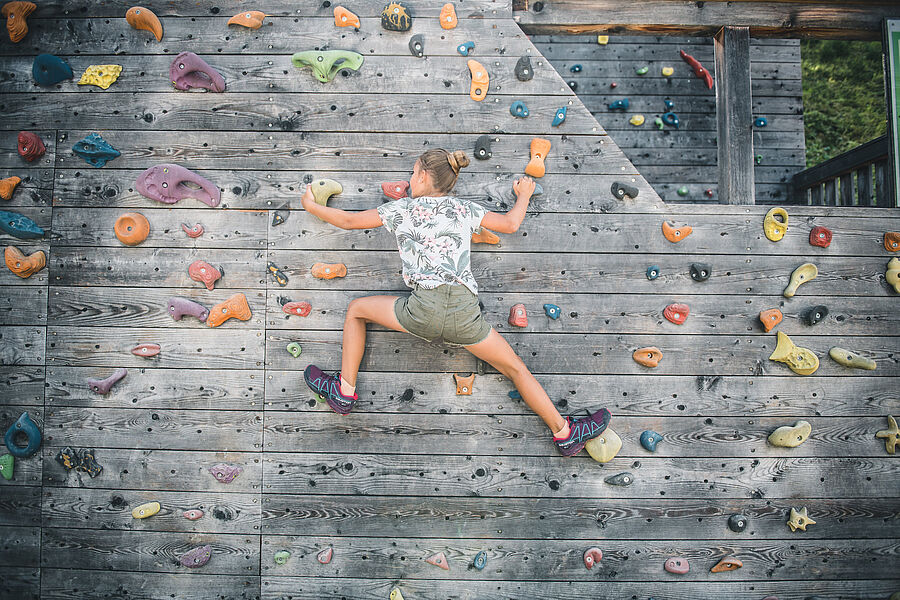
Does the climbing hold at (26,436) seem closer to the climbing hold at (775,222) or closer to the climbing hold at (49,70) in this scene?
the climbing hold at (49,70)

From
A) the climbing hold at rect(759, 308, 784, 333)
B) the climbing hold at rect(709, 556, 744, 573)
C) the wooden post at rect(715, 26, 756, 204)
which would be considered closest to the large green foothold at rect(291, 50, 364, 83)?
the wooden post at rect(715, 26, 756, 204)

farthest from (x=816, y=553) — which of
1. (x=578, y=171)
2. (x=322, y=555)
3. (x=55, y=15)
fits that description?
(x=55, y=15)

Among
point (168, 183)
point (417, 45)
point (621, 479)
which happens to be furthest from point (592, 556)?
point (168, 183)

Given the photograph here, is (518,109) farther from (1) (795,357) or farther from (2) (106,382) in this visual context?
(2) (106,382)

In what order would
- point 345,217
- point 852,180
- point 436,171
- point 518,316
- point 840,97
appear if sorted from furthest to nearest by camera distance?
1. point 840,97
2. point 852,180
3. point 518,316
4. point 345,217
5. point 436,171

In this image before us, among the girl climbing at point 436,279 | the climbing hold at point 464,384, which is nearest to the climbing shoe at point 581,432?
the girl climbing at point 436,279

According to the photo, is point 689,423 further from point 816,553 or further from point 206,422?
point 206,422

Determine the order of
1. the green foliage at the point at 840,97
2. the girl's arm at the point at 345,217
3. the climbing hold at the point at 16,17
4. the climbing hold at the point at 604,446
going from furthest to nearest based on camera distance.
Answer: the green foliage at the point at 840,97 < the climbing hold at the point at 16,17 < the climbing hold at the point at 604,446 < the girl's arm at the point at 345,217

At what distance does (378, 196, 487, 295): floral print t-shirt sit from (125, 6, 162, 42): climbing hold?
63.2 inches

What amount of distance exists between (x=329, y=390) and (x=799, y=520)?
92.8 inches

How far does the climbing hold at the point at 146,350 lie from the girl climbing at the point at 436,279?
0.80 m

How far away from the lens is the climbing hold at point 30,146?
2738 millimetres

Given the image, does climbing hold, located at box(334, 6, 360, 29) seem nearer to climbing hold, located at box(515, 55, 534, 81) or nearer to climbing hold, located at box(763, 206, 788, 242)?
climbing hold, located at box(515, 55, 534, 81)

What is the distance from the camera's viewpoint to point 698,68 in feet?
12.5
